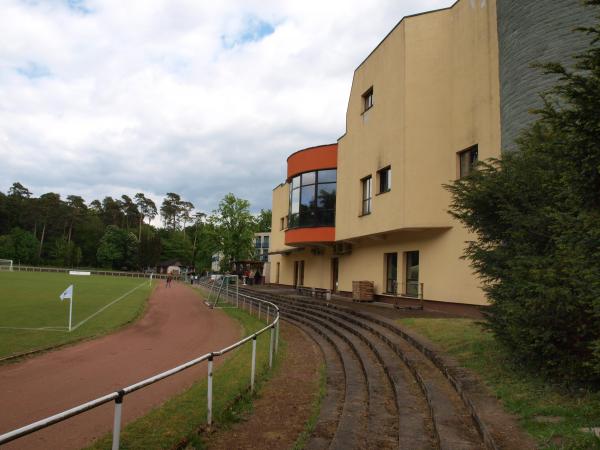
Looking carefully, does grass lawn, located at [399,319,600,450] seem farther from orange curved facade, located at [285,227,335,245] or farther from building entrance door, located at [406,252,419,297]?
orange curved facade, located at [285,227,335,245]

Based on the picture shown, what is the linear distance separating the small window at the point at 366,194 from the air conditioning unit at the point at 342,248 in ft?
12.1

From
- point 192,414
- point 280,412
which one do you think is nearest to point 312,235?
point 280,412

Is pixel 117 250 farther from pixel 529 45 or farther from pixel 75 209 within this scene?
pixel 529 45

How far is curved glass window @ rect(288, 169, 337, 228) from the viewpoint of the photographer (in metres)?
27.1

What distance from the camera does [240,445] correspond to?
17.9ft

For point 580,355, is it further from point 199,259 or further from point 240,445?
point 199,259

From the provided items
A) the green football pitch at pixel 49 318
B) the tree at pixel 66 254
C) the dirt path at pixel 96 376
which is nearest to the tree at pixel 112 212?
the tree at pixel 66 254

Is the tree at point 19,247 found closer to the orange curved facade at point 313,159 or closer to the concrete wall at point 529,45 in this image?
the orange curved facade at point 313,159

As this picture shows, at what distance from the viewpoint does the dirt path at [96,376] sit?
6.50m

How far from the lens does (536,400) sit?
18.3ft

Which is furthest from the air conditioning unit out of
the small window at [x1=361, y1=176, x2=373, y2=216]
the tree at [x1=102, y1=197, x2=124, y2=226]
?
the tree at [x1=102, y1=197, x2=124, y2=226]

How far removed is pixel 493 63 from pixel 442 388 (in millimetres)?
11734

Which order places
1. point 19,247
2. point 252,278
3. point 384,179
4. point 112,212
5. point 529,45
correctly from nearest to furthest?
point 529,45 < point 384,179 < point 252,278 < point 19,247 < point 112,212

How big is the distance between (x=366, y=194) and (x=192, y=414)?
677 inches
